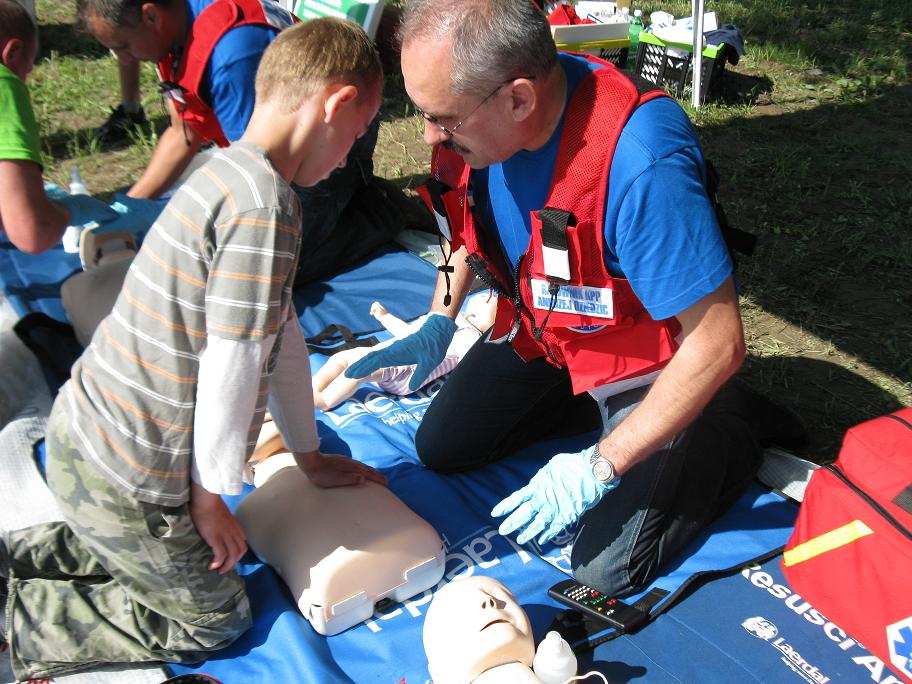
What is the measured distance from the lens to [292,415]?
1.98 metres

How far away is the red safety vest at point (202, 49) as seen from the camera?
285 cm

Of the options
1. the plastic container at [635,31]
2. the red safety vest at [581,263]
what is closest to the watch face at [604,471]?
the red safety vest at [581,263]

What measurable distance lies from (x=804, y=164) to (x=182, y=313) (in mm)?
3988

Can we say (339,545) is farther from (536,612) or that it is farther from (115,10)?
(115,10)

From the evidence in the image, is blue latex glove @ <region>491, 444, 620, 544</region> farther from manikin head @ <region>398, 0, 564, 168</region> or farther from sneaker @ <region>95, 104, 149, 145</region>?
sneaker @ <region>95, 104, 149, 145</region>

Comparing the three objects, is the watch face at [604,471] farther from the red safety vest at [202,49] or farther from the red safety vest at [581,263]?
the red safety vest at [202,49]

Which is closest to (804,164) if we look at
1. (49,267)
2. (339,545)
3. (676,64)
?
(676,64)

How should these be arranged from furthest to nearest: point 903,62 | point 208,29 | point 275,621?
point 903,62 → point 208,29 → point 275,621

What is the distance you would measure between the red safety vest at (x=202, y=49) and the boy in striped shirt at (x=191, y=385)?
4.41 feet

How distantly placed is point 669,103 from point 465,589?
113 cm

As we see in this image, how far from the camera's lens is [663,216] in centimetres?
164

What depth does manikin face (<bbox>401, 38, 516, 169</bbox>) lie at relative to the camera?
167 cm

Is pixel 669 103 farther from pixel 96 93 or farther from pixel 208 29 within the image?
pixel 96 93

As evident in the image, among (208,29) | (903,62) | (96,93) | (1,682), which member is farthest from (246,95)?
(903,62)
